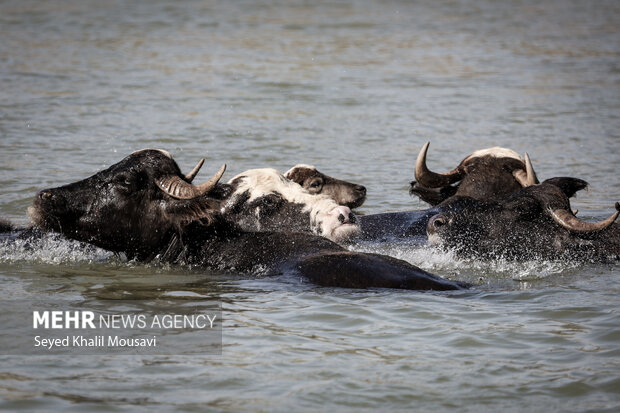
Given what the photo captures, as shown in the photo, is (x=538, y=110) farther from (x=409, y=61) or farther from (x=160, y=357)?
(x=160, y=357)

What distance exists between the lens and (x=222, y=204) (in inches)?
376

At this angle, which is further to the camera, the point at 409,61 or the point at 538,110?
the point at 409,61

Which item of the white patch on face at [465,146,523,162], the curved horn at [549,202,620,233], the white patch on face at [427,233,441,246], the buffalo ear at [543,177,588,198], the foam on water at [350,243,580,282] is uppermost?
the white patch on face at [465,146,523,162]

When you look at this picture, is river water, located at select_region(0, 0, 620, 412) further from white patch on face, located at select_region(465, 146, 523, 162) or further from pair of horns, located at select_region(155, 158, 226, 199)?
white patch on face, located at select_region(465, 146, 523, 162)

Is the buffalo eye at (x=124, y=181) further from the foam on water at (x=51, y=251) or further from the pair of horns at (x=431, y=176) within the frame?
the pair of horns at (x=431, y=176)

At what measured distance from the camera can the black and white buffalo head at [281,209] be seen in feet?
30.3

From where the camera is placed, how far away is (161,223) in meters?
8.71

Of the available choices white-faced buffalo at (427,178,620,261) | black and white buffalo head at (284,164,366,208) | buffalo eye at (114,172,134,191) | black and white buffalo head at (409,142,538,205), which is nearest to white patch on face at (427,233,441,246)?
white-faced buffalo at (427,178,620,261)

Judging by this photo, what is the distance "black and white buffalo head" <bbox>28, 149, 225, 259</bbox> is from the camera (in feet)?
28.0

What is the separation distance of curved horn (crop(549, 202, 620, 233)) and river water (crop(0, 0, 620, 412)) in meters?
0.35

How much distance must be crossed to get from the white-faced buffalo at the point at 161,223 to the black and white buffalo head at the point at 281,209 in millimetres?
526

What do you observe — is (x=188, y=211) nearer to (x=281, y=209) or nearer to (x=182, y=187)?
(x=182, y=187)

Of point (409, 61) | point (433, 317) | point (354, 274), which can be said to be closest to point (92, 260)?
point (354, 274)

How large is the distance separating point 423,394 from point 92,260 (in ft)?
14.1
